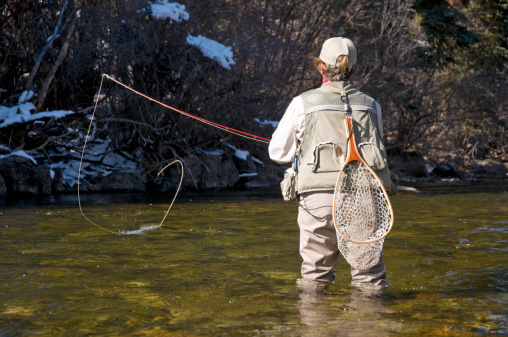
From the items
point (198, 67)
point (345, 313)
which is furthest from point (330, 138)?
point (198, 67)

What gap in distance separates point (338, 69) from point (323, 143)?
19.8 inches

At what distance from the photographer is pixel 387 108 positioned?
22312mm

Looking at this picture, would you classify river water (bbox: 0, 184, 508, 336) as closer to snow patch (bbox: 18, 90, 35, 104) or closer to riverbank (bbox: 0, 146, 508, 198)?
riverbank (bbox: 0, 146, 508, 198)

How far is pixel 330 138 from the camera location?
14.3ft

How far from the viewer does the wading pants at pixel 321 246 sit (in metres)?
4.39

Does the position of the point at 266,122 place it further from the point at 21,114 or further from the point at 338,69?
the point at 338,69

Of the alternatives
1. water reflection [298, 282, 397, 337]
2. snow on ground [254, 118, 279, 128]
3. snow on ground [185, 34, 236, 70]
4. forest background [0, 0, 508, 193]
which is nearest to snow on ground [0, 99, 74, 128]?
forest background [0, 0, 508, 193]

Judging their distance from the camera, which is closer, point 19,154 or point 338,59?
point 338,59

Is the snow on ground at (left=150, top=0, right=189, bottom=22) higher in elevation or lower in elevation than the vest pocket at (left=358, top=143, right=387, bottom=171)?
higher

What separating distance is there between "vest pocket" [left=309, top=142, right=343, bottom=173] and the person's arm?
0.65ft

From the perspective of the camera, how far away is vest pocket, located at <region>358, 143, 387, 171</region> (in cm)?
438

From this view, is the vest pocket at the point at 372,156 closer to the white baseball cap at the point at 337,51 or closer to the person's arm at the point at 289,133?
the person's arm at the point at 289,133

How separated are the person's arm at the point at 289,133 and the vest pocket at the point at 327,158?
0.65ft

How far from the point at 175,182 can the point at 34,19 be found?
4.76 meters
